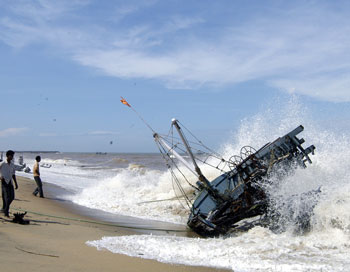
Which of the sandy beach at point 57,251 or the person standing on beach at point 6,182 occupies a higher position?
the person standing on beach at point 6,182

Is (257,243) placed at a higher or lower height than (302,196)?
lower

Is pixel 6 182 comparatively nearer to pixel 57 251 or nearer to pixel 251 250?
pixel 57 251

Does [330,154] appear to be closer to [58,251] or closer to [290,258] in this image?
[290,258]

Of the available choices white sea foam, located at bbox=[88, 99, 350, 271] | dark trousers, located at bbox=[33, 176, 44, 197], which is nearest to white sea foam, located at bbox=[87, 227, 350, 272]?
white sea foam, located at bbox=[88, 99, 350, 271]

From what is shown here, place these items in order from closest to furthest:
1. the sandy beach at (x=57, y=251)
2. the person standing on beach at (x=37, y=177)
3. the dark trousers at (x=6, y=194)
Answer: the sandy beach at (x=57, y=251), the dark trousers at (x=6, y=194), the person standing on beach at (x=37, y=177)

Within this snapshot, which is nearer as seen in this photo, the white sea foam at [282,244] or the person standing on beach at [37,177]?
the white sea foam at [282,244]

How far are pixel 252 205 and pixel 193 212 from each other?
1.82m

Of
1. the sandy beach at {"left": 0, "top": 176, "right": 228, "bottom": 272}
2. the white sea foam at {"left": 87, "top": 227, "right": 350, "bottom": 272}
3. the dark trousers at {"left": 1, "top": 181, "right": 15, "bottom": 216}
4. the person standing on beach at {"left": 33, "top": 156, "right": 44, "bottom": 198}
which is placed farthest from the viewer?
the person standing on beach at {"left": 33, "top": 156, "right": 44, "bottom": 198}

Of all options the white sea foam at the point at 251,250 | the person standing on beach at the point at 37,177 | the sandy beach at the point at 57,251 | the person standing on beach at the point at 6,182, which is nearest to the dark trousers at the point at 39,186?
the person standing on beach at the point at 37,177

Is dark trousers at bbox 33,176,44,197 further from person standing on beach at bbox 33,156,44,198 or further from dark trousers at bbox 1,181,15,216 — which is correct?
dark trousers at bbox 1,181,15,216

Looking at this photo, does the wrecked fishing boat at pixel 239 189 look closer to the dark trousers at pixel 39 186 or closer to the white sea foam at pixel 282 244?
the white sea foam at pixel 282 244

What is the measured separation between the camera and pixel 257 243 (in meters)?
8.88

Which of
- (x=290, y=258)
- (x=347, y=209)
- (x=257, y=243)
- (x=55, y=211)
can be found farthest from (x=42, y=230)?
(x=347, y=209)

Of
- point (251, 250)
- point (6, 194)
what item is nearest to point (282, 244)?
point (251, 250)
